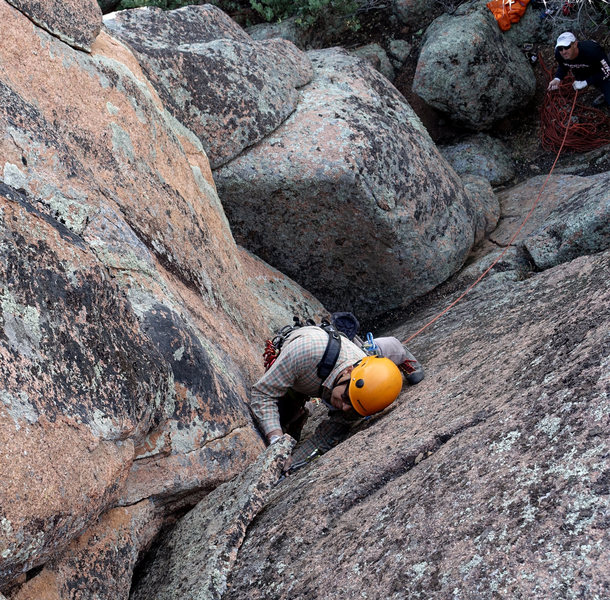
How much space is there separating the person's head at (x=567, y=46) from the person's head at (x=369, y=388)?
8.20 meters

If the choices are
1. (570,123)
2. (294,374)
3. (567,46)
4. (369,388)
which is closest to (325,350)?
(294,374)

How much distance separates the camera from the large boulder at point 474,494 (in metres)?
2.42

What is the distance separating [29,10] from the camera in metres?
4.82

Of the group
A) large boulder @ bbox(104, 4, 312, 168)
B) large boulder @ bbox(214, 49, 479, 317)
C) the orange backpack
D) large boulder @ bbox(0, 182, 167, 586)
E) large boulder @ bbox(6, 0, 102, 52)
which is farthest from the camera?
the orange backpack

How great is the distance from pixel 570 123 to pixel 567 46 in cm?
166

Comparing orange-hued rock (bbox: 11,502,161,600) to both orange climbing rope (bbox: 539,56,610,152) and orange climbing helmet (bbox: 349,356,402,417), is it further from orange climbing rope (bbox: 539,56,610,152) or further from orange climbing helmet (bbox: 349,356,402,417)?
orange climbing rope (bbox: 539,56,610,152)

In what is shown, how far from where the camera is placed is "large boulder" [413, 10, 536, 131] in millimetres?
12070

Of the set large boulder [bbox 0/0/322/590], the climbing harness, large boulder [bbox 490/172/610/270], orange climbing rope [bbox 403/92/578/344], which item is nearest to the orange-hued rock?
large boulder [bbox 0/0/322/590]

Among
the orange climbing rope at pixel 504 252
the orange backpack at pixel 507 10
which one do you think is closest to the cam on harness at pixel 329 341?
the orange climbing rope at pixel 504 252

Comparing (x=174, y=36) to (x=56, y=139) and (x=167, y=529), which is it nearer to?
(x=56, y=139)

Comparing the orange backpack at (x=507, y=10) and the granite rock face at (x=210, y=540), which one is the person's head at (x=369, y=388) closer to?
the granite rock face at (x=210, y=540)

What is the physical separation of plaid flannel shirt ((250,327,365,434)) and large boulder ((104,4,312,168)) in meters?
3.37

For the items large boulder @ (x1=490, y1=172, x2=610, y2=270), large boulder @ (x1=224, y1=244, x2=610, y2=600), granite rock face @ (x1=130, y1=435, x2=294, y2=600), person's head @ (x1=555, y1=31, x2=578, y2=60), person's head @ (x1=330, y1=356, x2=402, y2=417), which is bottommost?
large boulder @ (x1=490, y1=172, x2=610, y2=270)

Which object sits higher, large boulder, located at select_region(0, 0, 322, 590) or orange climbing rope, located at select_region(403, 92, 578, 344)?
large boulder, located at select_region(0, 0, 322, 590)
